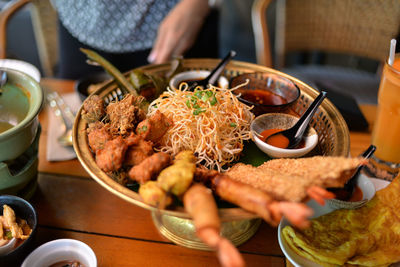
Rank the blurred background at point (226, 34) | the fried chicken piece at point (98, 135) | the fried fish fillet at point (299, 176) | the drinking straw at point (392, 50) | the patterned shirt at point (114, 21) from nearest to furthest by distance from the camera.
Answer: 1. the fried fish fillet at point (299, 176)
2. the fried chicken piece at point (98, 135)
3. the drinking straw at point (392, 50)
4. the patterned shirt at point (114, 21)
5. the blurred background at point (226, 34)

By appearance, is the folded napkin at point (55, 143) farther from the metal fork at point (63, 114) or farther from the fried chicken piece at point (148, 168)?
the fried chicken piece at point (148, 168)

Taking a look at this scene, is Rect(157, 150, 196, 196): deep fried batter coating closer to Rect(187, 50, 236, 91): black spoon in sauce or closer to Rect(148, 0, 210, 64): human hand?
Rect(187, 50, 236, 91): black spoon in sauce

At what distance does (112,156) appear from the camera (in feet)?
3.88

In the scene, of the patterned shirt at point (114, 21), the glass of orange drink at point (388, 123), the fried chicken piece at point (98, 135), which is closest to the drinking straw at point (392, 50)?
the glass of orange drink at point (388, 123)

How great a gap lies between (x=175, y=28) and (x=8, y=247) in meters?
1.64

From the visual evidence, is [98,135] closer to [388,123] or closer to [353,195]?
[353,195]

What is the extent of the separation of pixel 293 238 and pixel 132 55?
181cm

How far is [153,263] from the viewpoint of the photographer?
4.24ft

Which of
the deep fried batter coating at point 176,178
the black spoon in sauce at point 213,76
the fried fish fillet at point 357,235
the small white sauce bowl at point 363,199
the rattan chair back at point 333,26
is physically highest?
the rattan chair back at point 333,26

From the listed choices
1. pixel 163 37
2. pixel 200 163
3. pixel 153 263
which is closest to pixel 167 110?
pixel 200 163

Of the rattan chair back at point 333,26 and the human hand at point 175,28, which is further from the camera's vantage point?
the rattan chair back at point 333,26

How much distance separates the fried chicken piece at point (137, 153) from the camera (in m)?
1.23

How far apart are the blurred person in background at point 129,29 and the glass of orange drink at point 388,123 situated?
132 centimetres

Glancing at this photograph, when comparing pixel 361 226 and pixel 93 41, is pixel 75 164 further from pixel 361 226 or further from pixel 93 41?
pixel 361 226
